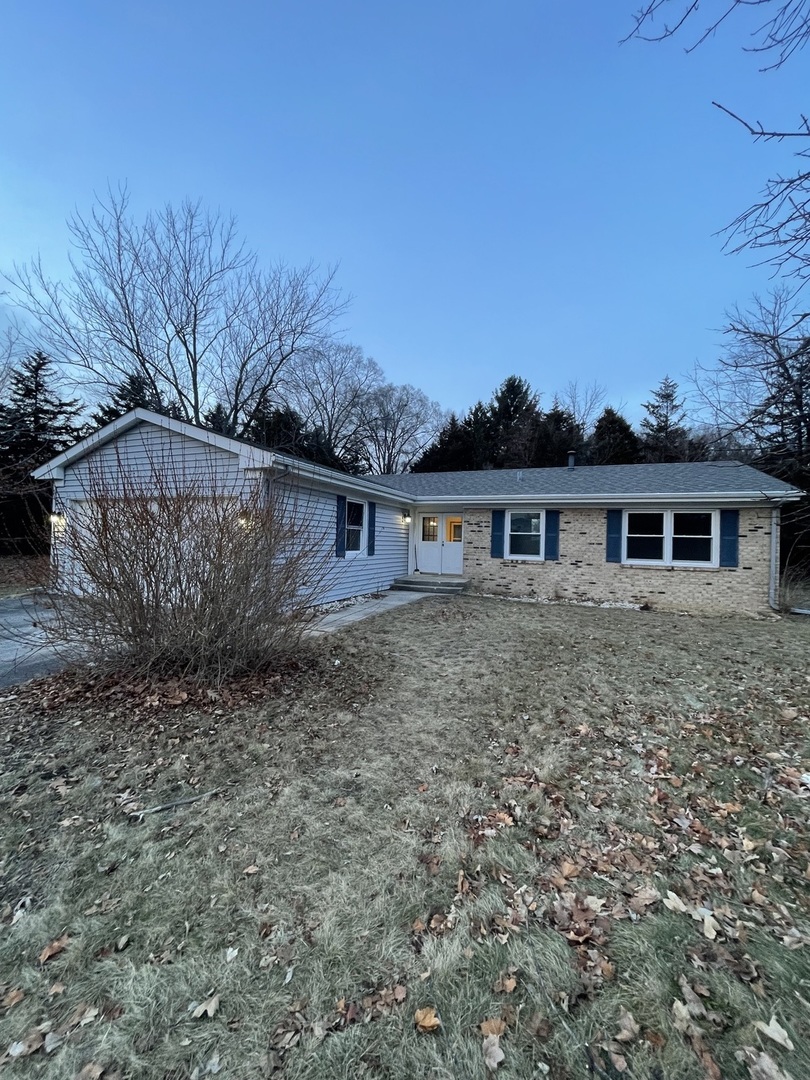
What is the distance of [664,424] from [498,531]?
1781cm

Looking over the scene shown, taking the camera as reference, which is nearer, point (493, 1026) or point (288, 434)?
point (493, 1026)

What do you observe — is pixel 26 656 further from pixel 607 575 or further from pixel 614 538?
pixel 614 538

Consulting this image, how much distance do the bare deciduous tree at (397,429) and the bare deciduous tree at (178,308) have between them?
8486 mm

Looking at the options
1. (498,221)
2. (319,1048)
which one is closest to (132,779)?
(319,1048)

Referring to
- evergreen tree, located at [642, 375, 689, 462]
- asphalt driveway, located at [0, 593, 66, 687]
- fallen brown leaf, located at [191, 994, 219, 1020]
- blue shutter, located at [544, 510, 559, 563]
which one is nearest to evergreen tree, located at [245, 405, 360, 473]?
blue shutter, located at [544, 510, 559, 563]

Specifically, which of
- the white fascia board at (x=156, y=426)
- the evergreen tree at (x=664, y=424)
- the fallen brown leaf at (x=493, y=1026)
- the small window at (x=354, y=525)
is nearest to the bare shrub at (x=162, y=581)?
the white fascia board at (x=156, y=426)

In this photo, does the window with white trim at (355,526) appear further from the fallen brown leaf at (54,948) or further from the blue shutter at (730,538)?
the fallen brown leaf at (54,948)

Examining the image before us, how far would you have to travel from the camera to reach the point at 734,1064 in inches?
59.6

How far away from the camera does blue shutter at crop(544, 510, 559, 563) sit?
12.1 m

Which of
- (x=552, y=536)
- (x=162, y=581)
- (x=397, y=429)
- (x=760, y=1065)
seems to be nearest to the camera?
(x=760, y=1065)

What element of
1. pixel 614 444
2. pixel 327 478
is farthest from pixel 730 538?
pixel 614 444

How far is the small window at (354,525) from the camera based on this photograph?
1091cm

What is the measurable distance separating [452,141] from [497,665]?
11686 millimetres

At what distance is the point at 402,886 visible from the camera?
2.33 m
